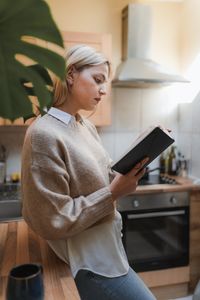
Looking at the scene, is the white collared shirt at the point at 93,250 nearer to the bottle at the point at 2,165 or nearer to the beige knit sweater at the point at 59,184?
the beige knit sweater at the point at 59,184

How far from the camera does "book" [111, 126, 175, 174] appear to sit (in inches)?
36.2

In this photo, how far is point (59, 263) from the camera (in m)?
0.93

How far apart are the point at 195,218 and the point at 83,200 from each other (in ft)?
4.94

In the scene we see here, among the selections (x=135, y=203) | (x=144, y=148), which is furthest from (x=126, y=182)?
(x=135, y=203)

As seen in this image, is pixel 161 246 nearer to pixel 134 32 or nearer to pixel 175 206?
pixel 175 206

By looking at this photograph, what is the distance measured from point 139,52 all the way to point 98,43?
0.38m

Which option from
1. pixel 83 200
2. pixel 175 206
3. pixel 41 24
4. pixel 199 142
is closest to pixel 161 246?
pixel 175 206

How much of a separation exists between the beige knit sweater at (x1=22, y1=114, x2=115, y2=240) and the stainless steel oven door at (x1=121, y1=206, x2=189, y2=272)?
118cm

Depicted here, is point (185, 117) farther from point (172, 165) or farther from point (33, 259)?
point (33, 259)

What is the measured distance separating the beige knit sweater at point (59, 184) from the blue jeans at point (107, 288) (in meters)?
0.17

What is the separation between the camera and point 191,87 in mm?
2473

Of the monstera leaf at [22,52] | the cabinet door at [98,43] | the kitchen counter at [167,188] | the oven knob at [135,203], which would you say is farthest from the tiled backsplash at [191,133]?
the monstera leaf at [22,52]

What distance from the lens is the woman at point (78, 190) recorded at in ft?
2.80

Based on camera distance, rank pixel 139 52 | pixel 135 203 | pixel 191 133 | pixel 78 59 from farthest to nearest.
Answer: pixel 191 133 → pixel 139 52 → pixel 135 203 → pixel 78 59
